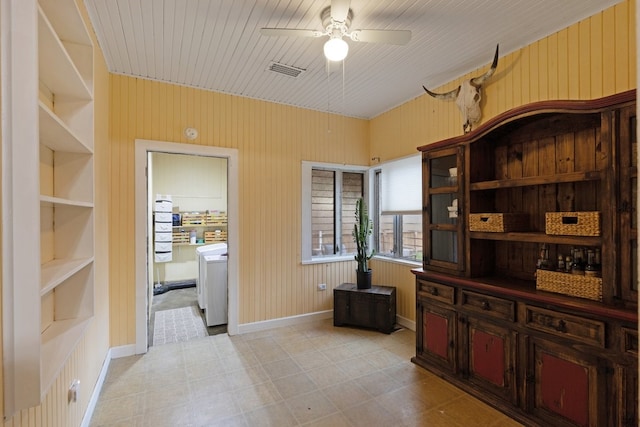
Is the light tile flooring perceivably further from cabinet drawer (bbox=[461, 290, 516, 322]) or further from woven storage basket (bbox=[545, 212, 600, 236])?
woven storage basket (bbox=[545, 212, 600, 236])

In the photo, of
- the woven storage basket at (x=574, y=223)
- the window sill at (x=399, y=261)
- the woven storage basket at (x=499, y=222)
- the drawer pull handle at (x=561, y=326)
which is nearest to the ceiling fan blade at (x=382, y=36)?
the woven storage basket at (x=499, y=222)

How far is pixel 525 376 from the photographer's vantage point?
2.13 meters

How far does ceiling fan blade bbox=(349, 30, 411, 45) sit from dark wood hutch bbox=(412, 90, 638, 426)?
39.5 inches

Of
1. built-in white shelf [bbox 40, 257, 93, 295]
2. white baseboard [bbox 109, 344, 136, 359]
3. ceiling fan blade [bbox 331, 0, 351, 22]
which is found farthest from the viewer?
white baseboard [bbox 109, 344, 136, 359]

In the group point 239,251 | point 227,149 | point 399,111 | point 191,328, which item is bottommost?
point 191,328

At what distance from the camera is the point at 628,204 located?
1753 mm

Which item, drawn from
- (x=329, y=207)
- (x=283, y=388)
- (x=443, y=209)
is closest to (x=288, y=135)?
(x=329, y=207)

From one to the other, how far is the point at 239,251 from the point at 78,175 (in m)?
2.16

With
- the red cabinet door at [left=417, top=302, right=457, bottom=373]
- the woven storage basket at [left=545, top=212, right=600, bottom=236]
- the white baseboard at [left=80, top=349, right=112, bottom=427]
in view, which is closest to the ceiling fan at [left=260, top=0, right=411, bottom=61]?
the woven storage basket at [left=545, top=212, right=600, bottom=236]

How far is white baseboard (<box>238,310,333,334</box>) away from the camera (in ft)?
12.4

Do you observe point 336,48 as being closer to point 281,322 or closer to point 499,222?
point 499,222

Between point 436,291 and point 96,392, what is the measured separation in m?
2.97

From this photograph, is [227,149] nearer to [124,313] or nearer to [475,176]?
[124,313]

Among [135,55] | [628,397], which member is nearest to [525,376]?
[628,397]
